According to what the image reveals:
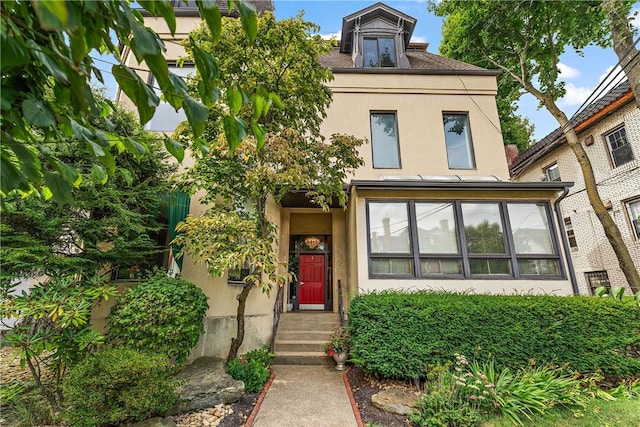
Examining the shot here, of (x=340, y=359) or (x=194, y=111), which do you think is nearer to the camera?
(x=194, y=111)

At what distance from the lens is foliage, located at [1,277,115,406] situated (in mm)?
3520

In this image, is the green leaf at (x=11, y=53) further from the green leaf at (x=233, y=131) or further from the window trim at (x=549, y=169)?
the window trim at (x=549, y=169)

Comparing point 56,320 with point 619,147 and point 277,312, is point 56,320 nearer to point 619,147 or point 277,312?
point 277,312

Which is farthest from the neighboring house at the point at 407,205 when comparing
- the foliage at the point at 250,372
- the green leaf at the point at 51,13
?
the green leaf at the point at 51,13

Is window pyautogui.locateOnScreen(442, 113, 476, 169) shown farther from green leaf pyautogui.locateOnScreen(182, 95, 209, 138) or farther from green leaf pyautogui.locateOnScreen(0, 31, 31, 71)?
green leaf pyautogui.locateOnScreen(0, 31, 31, 71)

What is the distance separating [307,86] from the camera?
5332mm

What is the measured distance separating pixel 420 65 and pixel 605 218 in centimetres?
737

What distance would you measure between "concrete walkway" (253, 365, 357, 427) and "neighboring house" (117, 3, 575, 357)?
1464mm

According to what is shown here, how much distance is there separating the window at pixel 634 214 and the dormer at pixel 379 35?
9.59 m

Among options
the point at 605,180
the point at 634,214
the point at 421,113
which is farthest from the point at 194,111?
the point at 605,180

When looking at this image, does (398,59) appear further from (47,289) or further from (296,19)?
(47,289)

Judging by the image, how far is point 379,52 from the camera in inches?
397

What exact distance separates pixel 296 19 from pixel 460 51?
331 inches

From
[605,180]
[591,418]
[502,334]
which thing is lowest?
[591,418]
